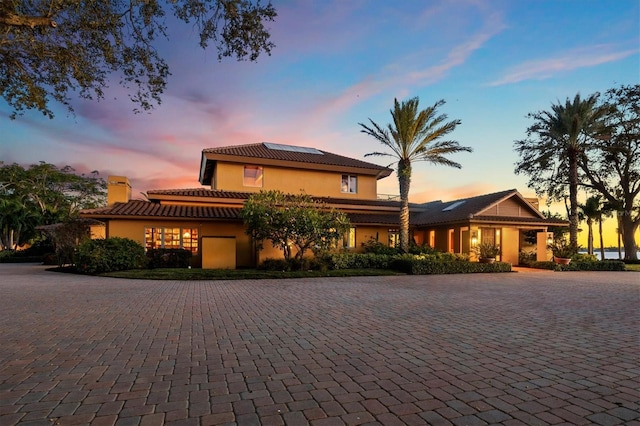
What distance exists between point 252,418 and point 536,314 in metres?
7.60

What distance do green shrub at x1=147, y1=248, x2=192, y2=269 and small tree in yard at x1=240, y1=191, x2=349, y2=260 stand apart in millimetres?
3950

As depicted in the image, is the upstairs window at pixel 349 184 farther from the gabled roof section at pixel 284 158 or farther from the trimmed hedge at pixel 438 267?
the trimmed hedge at pixel 438 267

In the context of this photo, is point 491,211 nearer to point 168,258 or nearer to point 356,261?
point 356,261

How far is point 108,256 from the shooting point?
52.4 feet

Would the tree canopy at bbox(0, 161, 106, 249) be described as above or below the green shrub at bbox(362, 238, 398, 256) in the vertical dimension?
above

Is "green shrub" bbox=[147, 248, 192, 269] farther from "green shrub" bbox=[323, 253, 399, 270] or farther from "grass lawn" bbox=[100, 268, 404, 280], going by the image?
"green shrub" bbox=[323, 253, 399, 270]

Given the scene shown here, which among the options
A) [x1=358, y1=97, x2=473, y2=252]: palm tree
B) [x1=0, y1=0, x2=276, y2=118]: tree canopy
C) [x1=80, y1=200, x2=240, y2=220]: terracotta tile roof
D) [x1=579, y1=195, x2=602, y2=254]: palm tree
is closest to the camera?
[x1=0, y1=0, x2=276, y2=118]: tree canopy

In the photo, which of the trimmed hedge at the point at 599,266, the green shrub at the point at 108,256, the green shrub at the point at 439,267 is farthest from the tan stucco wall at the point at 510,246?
the green shrub at the point at 108,256

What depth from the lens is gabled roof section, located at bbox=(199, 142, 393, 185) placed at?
2181 centimetres

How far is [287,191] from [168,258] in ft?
28.7

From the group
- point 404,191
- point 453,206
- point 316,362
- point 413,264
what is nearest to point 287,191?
point 404,191

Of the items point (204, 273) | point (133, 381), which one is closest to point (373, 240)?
point (204, 273)

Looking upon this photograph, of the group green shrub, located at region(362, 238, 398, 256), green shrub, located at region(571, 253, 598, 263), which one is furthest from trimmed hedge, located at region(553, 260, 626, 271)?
green shrub, located at region(362, 238, 398, 256)

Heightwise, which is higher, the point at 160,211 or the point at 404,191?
the point at 404,191
